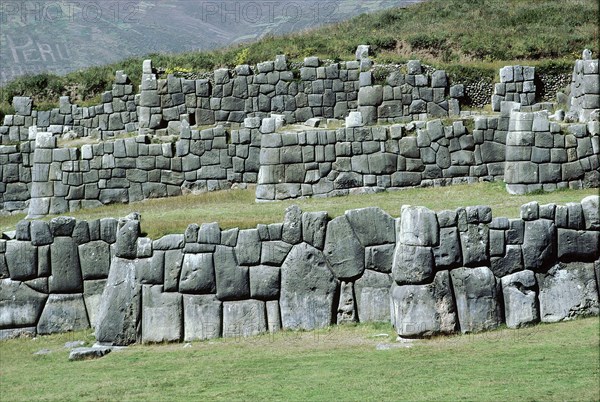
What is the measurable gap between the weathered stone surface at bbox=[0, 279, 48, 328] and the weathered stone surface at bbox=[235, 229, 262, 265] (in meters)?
4.61

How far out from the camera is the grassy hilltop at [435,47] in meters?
45.1

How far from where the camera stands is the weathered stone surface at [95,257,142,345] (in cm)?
2108

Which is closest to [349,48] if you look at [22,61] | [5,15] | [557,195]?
[557,195]

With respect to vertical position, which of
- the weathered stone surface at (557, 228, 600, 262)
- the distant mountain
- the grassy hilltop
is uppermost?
the distant mountain

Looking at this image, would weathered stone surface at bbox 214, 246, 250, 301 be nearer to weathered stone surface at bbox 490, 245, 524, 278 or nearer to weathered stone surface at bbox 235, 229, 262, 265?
weathered stone surface at bbox 235, 229, 262, 265

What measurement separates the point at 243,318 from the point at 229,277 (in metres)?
0.78

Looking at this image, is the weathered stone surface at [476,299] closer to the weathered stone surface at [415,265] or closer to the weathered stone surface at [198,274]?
the weathered stone surface at [415,265]

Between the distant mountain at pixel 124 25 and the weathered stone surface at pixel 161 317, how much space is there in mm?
58089

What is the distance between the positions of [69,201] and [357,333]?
1766 cm

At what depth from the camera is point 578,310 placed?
20062 millimetres

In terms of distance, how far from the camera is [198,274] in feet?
68.8

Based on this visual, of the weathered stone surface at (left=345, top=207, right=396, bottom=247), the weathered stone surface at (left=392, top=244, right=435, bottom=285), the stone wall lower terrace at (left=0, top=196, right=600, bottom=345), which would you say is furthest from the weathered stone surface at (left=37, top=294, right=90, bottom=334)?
the weathered stone surface at (left=392, top=244, right=435, bottom=285)

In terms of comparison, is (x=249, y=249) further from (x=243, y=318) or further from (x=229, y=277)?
(x=243, y=318)

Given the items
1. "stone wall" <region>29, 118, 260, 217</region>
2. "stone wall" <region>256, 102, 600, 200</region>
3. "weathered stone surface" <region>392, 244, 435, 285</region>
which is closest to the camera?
"weathered stone surface" <region>392, 244, 435, 285</region>
